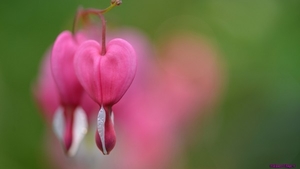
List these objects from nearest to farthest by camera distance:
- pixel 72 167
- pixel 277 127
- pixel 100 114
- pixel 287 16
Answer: pixel 100 114 < pixel 72 167 < pixel 277 127 < pixel 287 16

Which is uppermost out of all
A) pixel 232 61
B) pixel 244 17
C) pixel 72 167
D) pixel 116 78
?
pixel 244 17

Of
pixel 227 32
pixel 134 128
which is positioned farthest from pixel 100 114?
pixel 227 32

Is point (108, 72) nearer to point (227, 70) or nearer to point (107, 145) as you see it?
point (107, 145)

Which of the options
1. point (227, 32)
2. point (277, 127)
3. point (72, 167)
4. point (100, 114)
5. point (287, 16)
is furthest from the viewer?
point (227, 32)

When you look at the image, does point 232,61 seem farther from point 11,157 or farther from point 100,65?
point 100,65

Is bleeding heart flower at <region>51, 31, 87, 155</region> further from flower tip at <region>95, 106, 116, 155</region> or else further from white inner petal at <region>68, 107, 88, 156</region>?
flower tip at <region>95, 106, 116, 155</region>

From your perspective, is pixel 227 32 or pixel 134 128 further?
pixel 227 32
